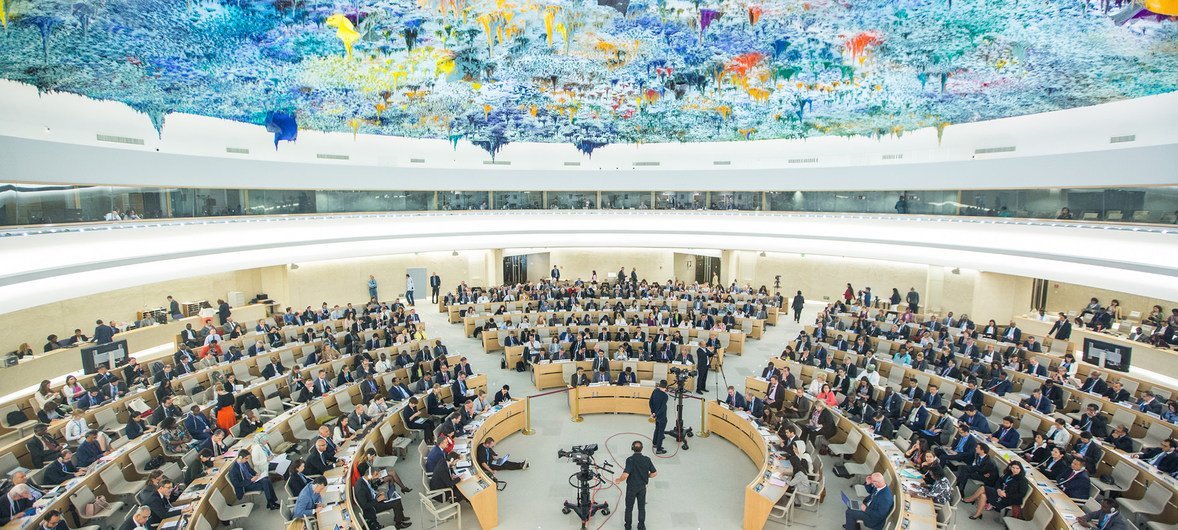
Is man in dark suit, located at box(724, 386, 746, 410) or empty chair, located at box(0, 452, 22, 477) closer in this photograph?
empty chair, located at box(0, 452, 22, 477)

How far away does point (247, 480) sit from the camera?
8.90 metres

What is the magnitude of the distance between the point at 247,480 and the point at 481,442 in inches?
152

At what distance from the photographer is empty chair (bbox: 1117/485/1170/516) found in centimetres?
813

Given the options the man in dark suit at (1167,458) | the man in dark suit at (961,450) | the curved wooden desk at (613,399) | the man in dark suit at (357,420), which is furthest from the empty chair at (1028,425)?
the man in dark suit at (357,420)

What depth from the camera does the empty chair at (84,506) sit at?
807 cm

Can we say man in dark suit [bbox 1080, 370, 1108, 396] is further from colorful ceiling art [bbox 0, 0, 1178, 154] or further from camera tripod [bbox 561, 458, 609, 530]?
camera tripod [bbox 561, 458, 609, 530]

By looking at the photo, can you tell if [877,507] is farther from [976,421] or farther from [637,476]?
[976,421]

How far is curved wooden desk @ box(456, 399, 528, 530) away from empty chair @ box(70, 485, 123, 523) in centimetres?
517

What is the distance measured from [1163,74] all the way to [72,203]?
24754 millimetres

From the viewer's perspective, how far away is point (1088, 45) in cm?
946

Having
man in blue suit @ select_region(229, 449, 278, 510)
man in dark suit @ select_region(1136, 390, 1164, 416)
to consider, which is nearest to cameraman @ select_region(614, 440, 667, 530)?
man in blue suit @ select_region(229, 449, 278, 510)

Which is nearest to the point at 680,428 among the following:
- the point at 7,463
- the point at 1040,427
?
the point at 1040,427

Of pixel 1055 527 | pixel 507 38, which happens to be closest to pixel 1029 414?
pixel 1055 527

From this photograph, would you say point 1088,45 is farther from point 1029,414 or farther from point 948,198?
point 948,198
